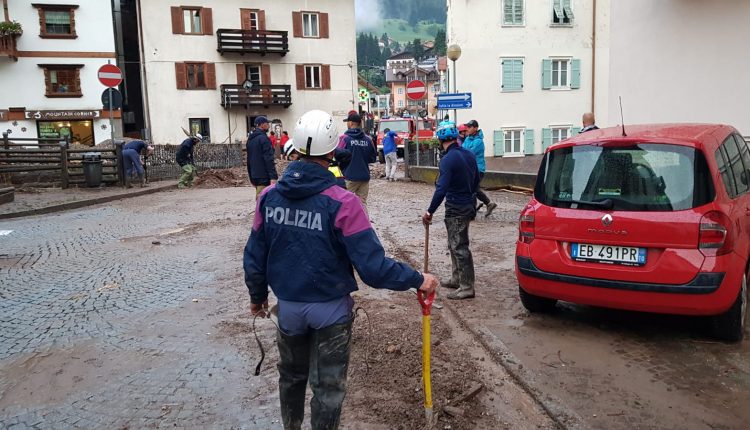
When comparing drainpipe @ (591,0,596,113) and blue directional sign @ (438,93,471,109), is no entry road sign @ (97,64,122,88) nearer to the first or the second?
blue directional sign @ (438,93,471,109)

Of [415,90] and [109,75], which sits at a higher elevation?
[109,75]

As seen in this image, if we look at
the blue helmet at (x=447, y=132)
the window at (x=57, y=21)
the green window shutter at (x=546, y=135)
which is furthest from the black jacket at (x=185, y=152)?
the window at (x=57, y=21)

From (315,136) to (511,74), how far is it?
28202mm

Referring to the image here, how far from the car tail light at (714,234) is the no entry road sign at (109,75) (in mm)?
13929

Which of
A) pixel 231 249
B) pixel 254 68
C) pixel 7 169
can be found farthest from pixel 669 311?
pixel 254 68

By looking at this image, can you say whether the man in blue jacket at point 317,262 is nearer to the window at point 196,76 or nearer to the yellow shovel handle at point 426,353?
the yellow shovel handle at point 426,353

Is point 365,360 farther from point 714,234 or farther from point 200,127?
point 200,127

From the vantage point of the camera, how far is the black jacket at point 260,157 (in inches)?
376

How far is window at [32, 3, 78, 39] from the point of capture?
33.1 metres

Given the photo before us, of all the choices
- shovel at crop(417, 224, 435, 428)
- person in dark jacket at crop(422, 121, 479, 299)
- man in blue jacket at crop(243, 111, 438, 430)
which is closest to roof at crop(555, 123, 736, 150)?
person in dark jacket at crop(422, 121, 479, 299)

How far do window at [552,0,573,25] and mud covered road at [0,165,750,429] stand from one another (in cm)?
2544

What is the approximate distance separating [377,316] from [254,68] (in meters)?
34.8

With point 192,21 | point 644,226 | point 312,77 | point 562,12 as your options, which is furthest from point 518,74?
point 644,226

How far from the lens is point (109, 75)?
14.6 metres
